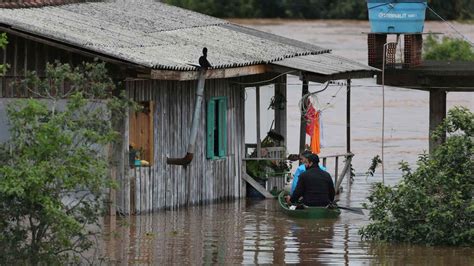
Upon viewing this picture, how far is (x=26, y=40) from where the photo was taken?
2153 cm

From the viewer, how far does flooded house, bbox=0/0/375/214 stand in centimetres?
2128

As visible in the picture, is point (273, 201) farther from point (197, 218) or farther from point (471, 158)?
point (471, 158)

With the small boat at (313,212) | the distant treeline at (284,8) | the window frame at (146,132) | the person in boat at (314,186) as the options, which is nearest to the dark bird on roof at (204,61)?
the window frame at (146,132)

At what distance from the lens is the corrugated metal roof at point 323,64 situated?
24.4 m

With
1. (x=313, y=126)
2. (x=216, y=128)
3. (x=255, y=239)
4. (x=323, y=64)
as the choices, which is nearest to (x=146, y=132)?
(x=216, y=128)

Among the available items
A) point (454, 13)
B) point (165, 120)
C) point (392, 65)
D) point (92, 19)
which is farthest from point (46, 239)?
point (454, 13)

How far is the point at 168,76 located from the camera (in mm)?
20938

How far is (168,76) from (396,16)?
19.4 ft

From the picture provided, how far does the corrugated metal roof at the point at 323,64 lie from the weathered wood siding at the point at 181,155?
4.03 ft

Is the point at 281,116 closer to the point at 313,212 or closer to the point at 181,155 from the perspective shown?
the point at 181,155

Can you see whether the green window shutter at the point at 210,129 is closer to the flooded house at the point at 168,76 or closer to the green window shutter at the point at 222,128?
the flooded house at the point at 168,76

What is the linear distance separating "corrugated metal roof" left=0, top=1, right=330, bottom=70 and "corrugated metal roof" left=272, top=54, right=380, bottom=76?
19 cm

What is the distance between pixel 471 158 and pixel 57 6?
29.6ft

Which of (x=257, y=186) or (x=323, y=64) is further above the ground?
(x=323, y=64)
